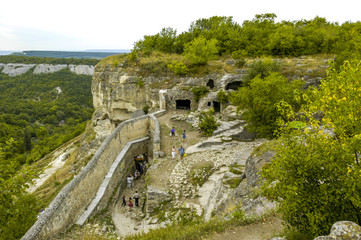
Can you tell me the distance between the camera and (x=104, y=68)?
26.2 meters

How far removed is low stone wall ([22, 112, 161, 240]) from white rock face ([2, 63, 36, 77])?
421 feet

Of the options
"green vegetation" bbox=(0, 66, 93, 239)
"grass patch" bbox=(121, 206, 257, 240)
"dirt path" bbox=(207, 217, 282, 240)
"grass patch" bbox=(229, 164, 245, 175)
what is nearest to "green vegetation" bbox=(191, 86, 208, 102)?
"grass patch" bbox=(229, 164, 245, 175)

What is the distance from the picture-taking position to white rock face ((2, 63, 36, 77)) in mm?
112325

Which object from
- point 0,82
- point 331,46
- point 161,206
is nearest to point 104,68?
point 161,206

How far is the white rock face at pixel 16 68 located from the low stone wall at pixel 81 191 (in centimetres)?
12847

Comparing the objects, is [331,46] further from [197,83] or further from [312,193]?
[312,193]

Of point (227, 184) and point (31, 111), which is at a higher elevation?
point (227, 184)

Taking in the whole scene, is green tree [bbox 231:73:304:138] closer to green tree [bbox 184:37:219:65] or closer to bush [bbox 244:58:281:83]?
bush [bbox 244:58:281:83]

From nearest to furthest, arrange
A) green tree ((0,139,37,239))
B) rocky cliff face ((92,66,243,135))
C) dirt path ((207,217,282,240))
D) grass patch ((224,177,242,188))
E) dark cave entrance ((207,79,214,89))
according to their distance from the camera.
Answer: dirt path ((207,217,282,240)), green tree ((0,139,37,239)), grass patch ((224,177,242,188)), rocky cliff face ((92,66,243,135)), dark cave entrance ((207,79,214,89))

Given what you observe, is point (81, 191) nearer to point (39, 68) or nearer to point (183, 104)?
point (183, 104)

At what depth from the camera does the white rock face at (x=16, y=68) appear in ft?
369

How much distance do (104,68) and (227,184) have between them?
22.1 m

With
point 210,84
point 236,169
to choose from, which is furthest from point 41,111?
point 236,169

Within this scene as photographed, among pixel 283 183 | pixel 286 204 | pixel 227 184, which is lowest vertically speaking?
pixel 227 184
